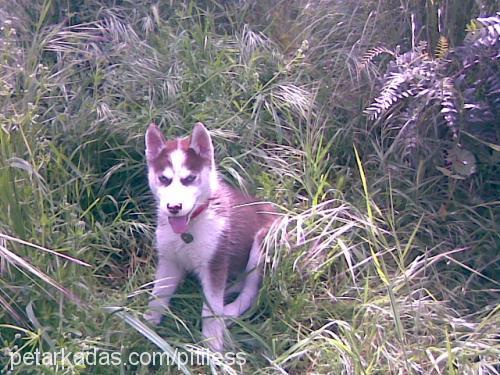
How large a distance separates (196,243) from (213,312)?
0.29m

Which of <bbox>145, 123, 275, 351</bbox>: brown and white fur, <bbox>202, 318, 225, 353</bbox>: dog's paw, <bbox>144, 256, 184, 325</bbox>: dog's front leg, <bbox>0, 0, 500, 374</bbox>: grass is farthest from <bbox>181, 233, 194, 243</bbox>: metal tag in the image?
<bbox>202, 318, 225, 353</bbox>: dog's paw

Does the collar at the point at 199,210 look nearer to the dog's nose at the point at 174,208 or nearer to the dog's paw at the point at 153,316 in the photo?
the dog's nose at the point at 174,208

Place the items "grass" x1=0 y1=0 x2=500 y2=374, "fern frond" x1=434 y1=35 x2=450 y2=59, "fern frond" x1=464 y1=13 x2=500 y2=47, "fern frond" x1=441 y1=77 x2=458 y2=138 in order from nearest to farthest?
"grass" x1=0 y1=0 x2=500 y2=374 < "fern frond" x1=464 y1=13 x2=500 y2=47 < "fern frond" x1=441 y1=77 x2=458 y2=138 < "fern frond" x1=434 y1=35 x2=450 y2=59

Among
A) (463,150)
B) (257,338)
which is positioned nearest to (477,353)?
(257,338)

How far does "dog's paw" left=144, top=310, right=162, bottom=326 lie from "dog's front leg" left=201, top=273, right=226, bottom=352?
0.56 feet

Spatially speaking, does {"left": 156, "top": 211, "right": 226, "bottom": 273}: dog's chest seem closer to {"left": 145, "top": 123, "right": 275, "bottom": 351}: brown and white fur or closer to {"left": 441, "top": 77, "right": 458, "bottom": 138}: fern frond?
{"left": 145, "top": 123, "right": 275, "bottom": 351}: brown and white fur

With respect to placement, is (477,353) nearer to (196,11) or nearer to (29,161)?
(29,161)

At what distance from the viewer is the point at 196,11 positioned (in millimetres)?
4668

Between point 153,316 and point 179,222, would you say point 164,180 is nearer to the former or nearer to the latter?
point 179,222

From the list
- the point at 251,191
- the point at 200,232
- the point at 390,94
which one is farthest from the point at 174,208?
the point at 390,94

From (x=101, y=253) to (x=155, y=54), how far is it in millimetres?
1209

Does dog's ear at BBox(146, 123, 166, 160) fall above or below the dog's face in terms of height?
above

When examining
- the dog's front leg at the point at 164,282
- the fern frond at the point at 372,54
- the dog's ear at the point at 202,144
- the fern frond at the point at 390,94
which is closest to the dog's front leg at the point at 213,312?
the dog's front leg at the point at 164,282

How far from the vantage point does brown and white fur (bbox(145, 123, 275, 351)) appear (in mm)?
3332
